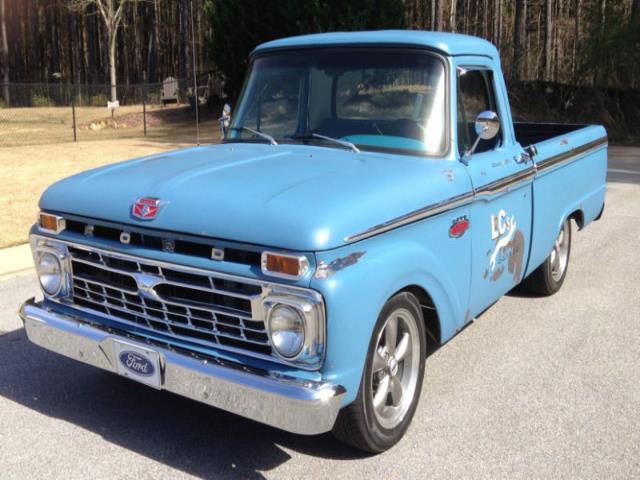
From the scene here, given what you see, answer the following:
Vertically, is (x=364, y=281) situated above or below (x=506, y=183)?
below

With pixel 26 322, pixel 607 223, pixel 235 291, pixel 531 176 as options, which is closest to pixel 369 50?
pixel 531 176

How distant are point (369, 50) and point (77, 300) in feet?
7.24

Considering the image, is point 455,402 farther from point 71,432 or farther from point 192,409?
point 71,432

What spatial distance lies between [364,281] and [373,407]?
694 mm

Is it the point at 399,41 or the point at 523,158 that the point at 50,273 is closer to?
the point at 399,41

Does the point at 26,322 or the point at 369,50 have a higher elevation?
the point at 369,50

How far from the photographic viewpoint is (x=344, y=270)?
300cm

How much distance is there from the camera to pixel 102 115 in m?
30.2

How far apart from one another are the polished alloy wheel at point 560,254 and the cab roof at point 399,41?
220 cm

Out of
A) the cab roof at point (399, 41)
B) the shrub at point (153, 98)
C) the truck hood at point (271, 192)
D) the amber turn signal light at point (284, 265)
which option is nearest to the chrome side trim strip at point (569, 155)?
the cab roof at point (399, 41)

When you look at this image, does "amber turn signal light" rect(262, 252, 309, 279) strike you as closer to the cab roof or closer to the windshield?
the windshield

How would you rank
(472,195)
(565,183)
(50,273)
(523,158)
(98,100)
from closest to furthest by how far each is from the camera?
(50,273)
(472,195)
(523,158)
(565,183)
(98,100)

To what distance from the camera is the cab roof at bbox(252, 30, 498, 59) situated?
417cm

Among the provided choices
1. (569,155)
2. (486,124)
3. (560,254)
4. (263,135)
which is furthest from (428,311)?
(560,254)
